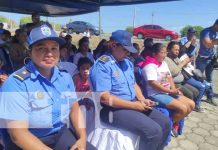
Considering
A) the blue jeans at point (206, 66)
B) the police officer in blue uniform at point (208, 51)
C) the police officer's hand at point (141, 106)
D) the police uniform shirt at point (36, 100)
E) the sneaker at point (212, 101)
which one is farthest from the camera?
the sneaker at point (212, 101)

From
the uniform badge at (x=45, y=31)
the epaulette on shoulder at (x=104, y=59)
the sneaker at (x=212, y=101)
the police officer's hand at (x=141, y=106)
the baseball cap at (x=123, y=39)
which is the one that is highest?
the uniform badge at (x=45, y=31)

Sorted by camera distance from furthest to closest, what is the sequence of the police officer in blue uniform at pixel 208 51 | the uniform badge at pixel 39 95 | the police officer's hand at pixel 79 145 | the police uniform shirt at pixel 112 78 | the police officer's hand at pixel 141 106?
the police officer in blue uniform at pixel 208 51 → the police officer's hand at pixel 141 106 → the police uniform shirt at pixel 112 78 → the police officer's hand at pixel 79 145 → the uniform badge at pixel 39 95

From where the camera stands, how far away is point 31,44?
79.1 inches

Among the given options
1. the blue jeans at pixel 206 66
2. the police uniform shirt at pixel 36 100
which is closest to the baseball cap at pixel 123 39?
the police uniform shirt at pixel 36 100

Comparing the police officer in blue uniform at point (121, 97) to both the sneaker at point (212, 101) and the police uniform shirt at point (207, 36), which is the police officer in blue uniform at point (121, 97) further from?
the sneaker at point (212, 101)

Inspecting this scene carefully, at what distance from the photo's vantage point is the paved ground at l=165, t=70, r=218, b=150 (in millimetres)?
3674

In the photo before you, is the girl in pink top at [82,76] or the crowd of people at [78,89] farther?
the girl in pink top at [82,76]

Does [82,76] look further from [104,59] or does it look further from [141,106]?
[141,106]

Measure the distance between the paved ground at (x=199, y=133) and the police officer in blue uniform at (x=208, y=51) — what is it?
88 cm

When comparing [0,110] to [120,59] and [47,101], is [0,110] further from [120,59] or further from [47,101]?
[120,59]

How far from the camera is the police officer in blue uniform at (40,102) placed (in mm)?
1871

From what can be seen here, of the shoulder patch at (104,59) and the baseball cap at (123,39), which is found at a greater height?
the baseball cap at (123,39)

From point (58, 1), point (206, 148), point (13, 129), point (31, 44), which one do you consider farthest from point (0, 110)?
point (58, 1)

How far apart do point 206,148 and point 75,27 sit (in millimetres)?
24924
